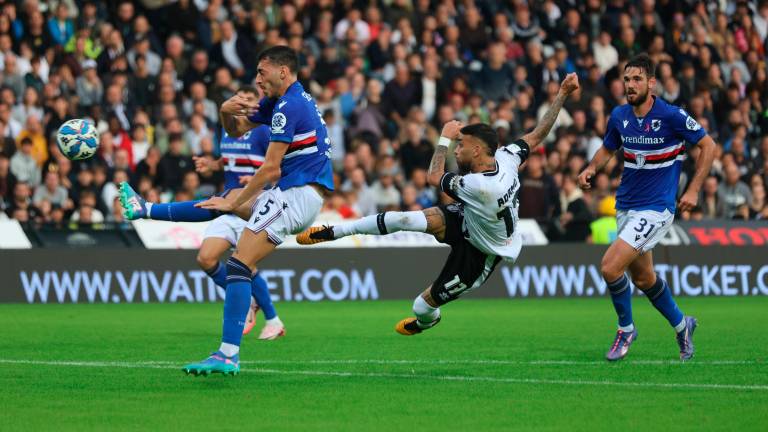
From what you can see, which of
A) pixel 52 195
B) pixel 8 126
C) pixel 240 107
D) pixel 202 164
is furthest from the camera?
pixel 8 126

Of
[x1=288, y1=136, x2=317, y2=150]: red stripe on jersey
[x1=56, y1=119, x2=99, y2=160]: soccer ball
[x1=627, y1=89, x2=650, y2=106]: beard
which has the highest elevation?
[x1=627, y1=89, x2=650, y2=106]: beard

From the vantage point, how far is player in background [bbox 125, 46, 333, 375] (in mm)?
9977

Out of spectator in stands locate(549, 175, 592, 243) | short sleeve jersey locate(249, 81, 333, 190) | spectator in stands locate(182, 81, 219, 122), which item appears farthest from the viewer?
spectator in stands locate(182, 81, 219, 122)

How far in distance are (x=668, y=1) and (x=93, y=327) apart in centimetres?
1741

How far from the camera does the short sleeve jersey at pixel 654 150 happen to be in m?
11.6

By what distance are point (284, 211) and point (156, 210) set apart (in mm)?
2034

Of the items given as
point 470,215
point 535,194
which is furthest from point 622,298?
point 535,194

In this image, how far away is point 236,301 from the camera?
9945mm

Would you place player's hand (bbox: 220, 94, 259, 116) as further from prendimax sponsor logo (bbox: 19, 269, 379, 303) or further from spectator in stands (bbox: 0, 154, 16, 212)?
Result: spectator in stands (bbox: 0, 154, 16, 212)

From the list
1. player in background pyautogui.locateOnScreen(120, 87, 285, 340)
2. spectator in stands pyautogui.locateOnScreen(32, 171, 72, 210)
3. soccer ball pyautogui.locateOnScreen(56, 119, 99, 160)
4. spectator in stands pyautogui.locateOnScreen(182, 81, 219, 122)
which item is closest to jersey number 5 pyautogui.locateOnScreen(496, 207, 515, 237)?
player in background pyautogui.locateOnScreen(120, 87, 285, 340)

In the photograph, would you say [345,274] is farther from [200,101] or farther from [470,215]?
[470,215]

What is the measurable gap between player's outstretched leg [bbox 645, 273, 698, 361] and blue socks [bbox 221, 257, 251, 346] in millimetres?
3779

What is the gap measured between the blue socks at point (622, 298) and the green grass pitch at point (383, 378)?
0.40 metres

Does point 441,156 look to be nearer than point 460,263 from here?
Yes
